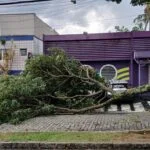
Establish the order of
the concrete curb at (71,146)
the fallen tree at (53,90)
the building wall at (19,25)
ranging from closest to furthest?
1. the concrete curb at (71,146)
2. the fallen tree at (53,90)
3. the building wall at (19,25)

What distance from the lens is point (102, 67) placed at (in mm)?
33531

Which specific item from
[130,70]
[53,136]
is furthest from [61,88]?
[130,70]

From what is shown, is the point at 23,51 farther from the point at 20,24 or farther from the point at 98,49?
the point at 20,24

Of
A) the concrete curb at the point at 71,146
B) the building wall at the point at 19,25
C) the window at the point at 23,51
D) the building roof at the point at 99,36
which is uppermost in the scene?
the building wall at the point at 19,25

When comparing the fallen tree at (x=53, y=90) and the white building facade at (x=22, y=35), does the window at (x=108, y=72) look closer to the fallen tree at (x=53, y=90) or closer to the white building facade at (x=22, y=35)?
the white building facade at (x=22, y=35)

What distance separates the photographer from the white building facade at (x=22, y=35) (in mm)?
39781

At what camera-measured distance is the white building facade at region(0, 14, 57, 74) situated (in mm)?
39781

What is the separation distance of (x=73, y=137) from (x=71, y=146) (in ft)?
2.75

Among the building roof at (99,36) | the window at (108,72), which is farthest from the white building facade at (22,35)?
the window at (108,72)

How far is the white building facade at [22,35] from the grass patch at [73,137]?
16548 millimetres

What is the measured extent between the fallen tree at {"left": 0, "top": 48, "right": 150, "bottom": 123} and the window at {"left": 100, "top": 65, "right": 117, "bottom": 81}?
42.2 ft

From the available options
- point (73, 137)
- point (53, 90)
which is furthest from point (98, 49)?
point (73, 137)

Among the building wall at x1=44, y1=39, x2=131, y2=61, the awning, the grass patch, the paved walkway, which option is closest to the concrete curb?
the grass patch

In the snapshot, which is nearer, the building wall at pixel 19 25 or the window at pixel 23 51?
the window at pixel 23 51
